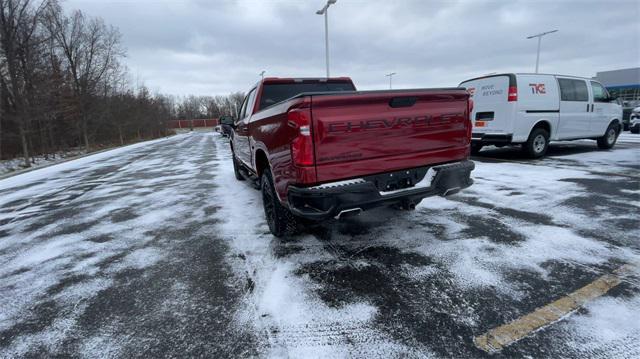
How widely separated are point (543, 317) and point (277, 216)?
107 inches

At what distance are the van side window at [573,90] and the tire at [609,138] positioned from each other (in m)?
1.75

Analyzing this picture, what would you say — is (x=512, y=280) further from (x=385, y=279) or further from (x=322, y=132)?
(x=322, y=132)

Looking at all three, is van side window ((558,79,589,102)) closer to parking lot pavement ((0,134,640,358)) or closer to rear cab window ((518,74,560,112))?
rear cab window ((518,74,560,112))

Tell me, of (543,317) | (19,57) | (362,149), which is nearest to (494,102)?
(362,149)

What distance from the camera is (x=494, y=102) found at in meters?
8.53

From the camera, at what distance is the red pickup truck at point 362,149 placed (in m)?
2.95

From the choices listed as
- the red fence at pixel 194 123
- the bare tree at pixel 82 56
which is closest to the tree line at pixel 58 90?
the bare tree at pixel 82 56

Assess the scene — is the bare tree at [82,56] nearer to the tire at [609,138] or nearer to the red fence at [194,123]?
the tire at [609,138]

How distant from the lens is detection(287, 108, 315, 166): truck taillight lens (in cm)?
288

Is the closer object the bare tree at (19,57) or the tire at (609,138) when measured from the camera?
the tire at (609,138)

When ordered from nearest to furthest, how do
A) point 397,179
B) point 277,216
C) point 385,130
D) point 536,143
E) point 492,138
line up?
point 385,130 → point 397,179 → point 277,216 → point 492,138 → point 536,143

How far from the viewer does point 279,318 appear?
2.53 metres

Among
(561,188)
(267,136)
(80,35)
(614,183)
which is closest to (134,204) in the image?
(267,136)

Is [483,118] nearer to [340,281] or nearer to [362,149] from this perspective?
[362,149]
